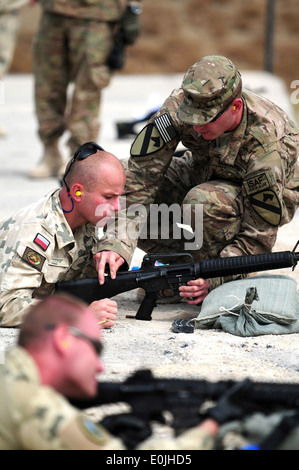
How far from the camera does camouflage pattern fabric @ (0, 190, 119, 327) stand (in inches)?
140

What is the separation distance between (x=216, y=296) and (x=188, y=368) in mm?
695

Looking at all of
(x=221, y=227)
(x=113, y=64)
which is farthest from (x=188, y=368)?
(x=113, y=64)

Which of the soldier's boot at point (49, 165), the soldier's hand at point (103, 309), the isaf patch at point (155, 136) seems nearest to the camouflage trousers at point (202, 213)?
the isaf patch at point (155, 136)

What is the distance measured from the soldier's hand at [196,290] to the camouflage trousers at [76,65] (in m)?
3.27

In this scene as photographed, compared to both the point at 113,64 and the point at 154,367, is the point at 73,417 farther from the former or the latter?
the point at 113,64

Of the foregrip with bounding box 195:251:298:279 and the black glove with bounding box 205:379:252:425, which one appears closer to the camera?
the black glove with bounding box 205:379:252:425

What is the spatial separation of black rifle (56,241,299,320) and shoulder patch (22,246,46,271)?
173 millimetres

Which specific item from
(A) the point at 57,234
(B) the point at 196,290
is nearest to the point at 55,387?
(A) the point at 57,234

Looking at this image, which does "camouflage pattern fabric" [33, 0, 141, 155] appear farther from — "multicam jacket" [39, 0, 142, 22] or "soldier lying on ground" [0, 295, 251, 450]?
"soldier lying on ground" [0, 295, 251, 450]

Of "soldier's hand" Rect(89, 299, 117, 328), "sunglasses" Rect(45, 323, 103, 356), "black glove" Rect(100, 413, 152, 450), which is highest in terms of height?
"sunglasses" Rect(45, 323, 103, 356)

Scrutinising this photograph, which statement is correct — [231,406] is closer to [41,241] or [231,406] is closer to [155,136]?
[41,241]

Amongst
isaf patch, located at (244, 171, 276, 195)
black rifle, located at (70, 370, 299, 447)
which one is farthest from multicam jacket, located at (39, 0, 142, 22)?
black rifle, located at (70, 370, 299, 447)

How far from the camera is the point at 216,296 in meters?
3.88

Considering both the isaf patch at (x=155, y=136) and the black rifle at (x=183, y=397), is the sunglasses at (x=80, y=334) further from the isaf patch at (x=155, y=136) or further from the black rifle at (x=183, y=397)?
the isaf patch at (x=155, y=136)
